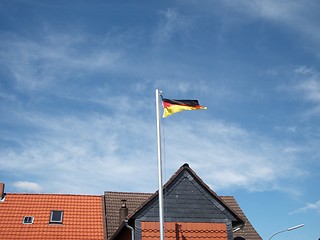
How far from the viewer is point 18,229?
74.5 feet

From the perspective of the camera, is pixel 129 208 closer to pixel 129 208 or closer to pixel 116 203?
pixel 129 208

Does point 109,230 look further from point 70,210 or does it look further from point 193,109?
point 193,109

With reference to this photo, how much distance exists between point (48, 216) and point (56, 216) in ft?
1.54

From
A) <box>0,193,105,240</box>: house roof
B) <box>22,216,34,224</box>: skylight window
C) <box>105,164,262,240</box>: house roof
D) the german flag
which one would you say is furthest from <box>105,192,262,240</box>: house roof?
the german flag

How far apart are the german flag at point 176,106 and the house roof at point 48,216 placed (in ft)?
39.2

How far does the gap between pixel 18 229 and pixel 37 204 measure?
2.82 m

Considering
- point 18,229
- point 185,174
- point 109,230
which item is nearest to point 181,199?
point 185,174

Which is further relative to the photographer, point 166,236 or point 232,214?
→ point 232,214

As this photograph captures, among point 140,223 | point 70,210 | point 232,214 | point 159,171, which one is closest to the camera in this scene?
point 159,171

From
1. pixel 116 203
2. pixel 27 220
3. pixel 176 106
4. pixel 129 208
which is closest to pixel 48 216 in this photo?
pixel 27 220

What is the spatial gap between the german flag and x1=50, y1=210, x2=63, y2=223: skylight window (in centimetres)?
1335

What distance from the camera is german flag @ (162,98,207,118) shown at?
13828 mm

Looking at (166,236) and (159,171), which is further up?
(159,171)

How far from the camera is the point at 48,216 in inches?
955
